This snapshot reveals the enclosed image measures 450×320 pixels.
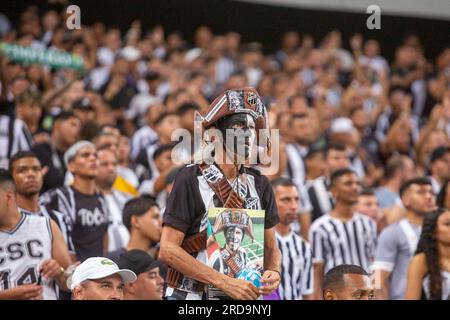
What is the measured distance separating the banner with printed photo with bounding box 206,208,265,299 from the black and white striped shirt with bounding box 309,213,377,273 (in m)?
3.45

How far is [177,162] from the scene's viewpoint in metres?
8.91

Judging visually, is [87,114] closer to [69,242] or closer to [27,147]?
[27,147]

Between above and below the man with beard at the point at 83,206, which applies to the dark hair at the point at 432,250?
below

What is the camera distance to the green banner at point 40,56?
11.0m

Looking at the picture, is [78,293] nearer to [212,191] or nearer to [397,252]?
[212,191]

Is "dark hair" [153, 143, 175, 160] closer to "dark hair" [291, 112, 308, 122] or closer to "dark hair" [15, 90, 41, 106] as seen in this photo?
"dark hair" [15, 90, 41, 106]

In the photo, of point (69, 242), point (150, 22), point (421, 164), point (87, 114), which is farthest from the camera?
point (150, 22)

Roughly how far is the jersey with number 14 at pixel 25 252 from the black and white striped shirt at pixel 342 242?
2.54 metres

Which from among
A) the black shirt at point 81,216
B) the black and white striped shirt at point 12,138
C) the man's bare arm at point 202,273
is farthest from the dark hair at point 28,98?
the man's bare arm at point 202,273

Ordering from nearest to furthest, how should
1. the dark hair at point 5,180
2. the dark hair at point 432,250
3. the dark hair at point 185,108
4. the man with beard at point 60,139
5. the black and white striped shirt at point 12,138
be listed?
1. the dark hair at point 5,180
2. the dark hair at point 432,250
3. the man with beard at point 60,139
4. the black and white striped shirt at point 12,138
5. the dark hair at point 185,108

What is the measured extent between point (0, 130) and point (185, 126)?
2113 mm

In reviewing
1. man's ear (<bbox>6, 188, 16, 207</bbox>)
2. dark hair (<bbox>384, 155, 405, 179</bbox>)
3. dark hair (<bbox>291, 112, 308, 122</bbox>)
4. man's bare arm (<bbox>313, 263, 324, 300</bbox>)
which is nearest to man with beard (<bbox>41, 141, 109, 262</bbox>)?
man's ear (<bbox>6, 188, 16, 207</bbox>)

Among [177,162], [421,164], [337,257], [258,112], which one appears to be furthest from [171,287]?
[421,164]

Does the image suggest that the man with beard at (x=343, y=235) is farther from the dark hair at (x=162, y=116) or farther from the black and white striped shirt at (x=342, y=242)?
the dark hair at (x=162, y=116)
